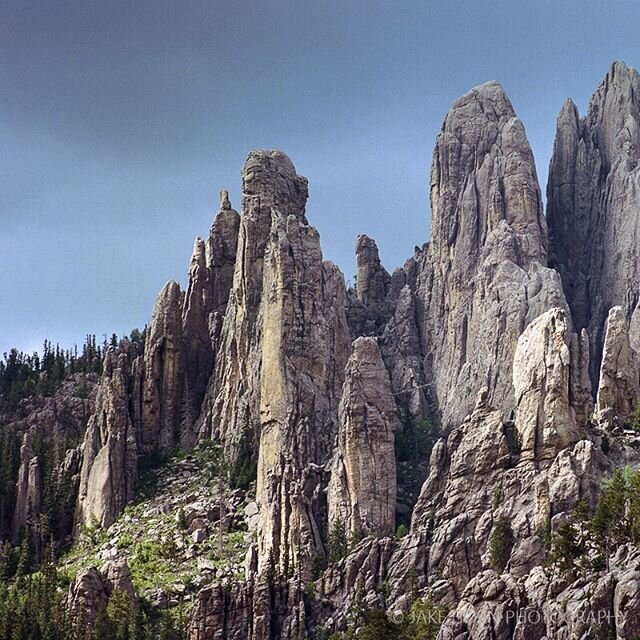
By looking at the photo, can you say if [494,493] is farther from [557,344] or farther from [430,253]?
[430,253]

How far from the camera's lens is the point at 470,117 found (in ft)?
652

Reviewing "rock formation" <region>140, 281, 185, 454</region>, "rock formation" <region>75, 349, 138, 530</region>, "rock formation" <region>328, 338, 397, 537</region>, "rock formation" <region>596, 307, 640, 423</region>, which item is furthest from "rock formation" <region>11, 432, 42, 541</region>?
"rock formation" <region>596, 307, 640, 423</region>

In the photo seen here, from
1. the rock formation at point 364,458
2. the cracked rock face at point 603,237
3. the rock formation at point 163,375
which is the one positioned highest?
the cracked rock face at point 603,237

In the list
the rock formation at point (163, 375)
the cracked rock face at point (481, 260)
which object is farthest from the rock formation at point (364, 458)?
the rock formation at point (163, 375)

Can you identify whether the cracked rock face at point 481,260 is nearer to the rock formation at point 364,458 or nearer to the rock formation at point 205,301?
the rock formation at point 364,458

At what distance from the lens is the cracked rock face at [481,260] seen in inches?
6954

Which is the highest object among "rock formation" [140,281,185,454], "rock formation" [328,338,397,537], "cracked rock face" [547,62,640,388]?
"cracked rock face" [547,62,640,388]

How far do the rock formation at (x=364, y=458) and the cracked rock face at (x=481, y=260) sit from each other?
574 inches

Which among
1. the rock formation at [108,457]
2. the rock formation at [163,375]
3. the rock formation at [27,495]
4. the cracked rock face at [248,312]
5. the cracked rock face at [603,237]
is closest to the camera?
the rock formation at [108,457]

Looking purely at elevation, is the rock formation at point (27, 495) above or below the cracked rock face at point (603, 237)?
below

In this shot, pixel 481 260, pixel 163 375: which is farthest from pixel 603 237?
pixel 163 375

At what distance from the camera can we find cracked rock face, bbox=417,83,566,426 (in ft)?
579

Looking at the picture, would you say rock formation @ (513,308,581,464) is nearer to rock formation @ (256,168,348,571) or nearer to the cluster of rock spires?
the cluster of rock spires

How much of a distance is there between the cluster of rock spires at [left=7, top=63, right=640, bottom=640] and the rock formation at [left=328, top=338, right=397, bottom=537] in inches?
7.2
